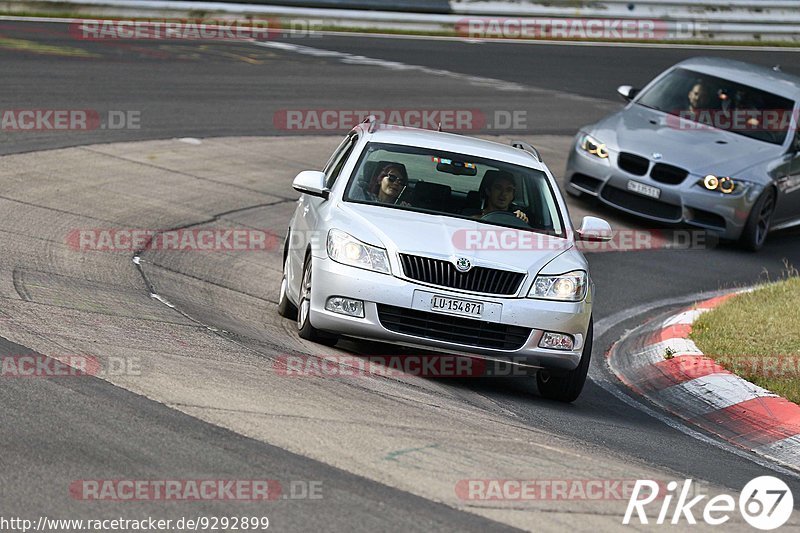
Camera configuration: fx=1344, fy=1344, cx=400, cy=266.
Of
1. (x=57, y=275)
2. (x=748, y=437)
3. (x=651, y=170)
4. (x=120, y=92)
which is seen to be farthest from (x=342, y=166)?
(x=120, y=92)

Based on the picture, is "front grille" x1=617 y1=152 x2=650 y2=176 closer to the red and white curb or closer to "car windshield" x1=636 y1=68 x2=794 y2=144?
"car windshield" x1=636 y1=68 x2=794 y2=144

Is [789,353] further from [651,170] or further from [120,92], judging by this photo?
[120,92]

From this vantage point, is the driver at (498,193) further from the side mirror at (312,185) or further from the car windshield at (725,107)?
the car windshield at (725,107)

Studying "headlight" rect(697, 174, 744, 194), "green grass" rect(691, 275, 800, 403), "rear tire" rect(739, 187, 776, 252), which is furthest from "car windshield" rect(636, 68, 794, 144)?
"green grass" rect(691, 275, 800, 403)

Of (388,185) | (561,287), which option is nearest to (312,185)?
(388,185)

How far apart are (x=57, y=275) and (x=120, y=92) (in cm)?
928

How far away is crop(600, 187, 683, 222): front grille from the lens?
1502 cm

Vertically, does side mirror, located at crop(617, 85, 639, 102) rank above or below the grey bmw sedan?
above

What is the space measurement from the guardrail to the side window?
15528mm

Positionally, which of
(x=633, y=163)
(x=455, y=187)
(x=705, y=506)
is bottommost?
(x=633, y=163)

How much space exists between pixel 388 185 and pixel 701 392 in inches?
104

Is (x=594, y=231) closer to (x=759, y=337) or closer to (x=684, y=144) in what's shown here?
(x=759, y=337)

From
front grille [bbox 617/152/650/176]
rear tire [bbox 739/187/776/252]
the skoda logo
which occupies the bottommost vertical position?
rear tire [bbox 739/187/776/252]

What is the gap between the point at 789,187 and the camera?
51.0 ft
